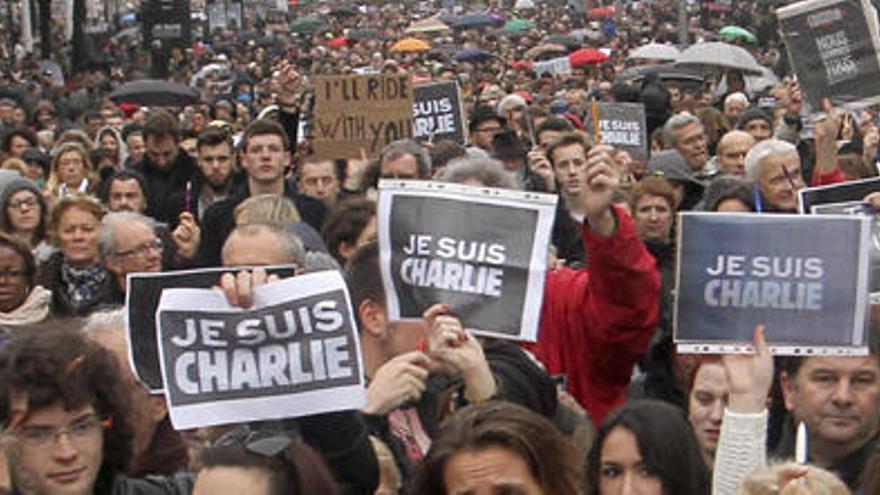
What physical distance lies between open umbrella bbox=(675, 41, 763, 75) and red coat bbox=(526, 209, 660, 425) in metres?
14.0

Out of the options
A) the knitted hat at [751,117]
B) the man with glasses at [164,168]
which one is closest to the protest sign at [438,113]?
the man with glasses at [164,168]

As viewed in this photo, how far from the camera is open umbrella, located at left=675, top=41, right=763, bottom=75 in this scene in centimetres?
2014

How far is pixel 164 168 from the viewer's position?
38.2ft

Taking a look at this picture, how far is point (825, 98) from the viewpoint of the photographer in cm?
917

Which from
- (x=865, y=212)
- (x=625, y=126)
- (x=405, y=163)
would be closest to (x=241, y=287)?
(x=865, y=212)

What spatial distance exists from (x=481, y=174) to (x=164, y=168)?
18.2 feet

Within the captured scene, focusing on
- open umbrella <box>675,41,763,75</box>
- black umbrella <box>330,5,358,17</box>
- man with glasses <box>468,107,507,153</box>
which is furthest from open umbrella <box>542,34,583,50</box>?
black umbrella <box>330,5,358,17</box>

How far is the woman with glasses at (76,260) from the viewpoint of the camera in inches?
316

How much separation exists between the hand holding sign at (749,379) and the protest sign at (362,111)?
606 cm

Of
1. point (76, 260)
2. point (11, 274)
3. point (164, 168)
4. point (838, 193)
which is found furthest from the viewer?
point (164, 168)

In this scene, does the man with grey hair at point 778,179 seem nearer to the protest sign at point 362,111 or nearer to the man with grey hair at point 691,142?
the man with grey hair at point 691,142

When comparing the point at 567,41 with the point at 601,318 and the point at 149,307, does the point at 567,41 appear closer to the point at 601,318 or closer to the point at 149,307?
the point at 601,318

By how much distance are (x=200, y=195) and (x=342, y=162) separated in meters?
0.89

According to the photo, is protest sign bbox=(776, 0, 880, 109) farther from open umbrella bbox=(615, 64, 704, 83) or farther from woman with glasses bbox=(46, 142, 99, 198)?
open umbrella bbox=(615, 64, 704, 83)
